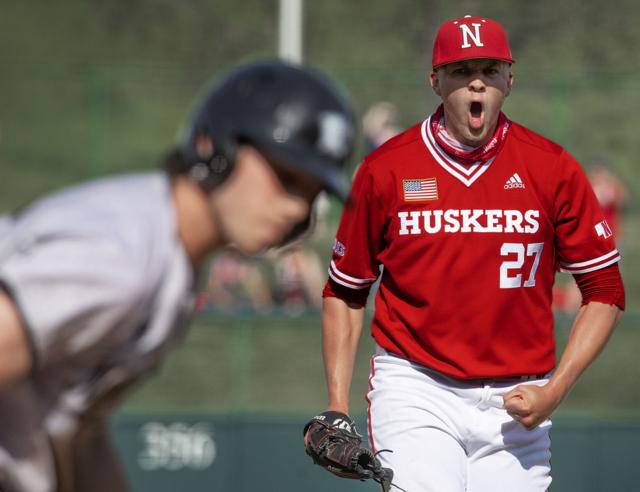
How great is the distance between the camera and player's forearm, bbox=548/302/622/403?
4613 millimetres

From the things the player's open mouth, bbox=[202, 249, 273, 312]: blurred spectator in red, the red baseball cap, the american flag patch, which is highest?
the red baseball cap

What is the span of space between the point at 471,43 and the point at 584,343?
1.18m

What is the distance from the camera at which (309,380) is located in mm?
12133

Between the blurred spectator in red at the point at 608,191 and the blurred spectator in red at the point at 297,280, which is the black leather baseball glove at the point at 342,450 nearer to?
the blurred spectator in red at the point at 297,280

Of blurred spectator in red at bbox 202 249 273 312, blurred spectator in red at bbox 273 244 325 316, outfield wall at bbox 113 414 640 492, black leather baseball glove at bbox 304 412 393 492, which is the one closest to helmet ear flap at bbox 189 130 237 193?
→ black leather baseball glove at bbox 304 412 393 492

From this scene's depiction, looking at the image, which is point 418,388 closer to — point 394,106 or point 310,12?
point 394,106

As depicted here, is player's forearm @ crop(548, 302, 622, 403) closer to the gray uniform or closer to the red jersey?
the red jersey

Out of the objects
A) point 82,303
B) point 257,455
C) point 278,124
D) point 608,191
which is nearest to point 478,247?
point 278,124

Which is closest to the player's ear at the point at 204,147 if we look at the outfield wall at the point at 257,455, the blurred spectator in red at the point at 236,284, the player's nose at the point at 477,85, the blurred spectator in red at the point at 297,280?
the player's nose at the point at 477,85

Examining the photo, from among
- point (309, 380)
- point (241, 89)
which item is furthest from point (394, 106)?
point (241, 89)

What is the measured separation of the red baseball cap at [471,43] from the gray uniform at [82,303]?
6.91 ft

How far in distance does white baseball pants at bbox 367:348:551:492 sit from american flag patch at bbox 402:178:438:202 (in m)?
0.63

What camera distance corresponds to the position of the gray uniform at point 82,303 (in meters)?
2.56

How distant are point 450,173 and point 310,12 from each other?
17.0m
